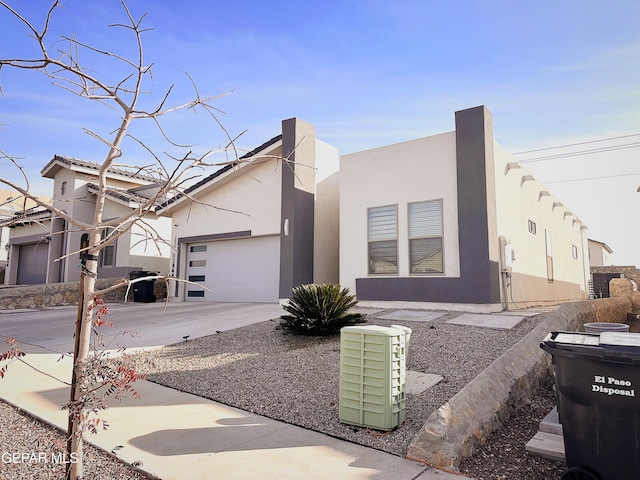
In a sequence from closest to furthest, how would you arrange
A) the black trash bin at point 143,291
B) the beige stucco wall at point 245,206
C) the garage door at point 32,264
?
the beige stucco wall at point 245,206
the black trash bin at point 143,291
the garage door at point 32,264

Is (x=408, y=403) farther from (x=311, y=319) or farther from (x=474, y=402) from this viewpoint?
(x=311, y=319)

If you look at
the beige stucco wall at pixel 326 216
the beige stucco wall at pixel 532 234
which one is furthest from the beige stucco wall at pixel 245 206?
the beige stucco wall at pixel 532 234

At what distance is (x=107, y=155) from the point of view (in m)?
2.73

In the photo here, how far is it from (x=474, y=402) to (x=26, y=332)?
9435mm

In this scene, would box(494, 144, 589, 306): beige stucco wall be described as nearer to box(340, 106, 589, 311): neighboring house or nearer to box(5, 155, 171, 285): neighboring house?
box(340, 106, 589, 311): neighboring house

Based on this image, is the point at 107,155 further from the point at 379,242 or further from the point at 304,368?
Result: the point at 379,242

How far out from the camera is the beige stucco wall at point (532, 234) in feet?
35.2

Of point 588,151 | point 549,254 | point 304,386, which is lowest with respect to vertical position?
point 304,386

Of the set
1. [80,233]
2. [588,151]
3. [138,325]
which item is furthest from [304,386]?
[588,151]

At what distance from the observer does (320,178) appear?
533 inches

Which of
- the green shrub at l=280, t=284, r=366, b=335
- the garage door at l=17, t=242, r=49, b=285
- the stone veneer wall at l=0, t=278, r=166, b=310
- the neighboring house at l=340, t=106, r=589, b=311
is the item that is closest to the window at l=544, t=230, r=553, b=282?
the neighboring house at l=340, t=106, r=589, b=311

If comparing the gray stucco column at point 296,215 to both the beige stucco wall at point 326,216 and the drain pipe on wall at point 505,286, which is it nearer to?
the beige stucco wall at point 326,216

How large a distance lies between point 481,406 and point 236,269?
11.7m

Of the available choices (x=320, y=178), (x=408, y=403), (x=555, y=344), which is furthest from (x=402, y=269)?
(x=555, y=344)
